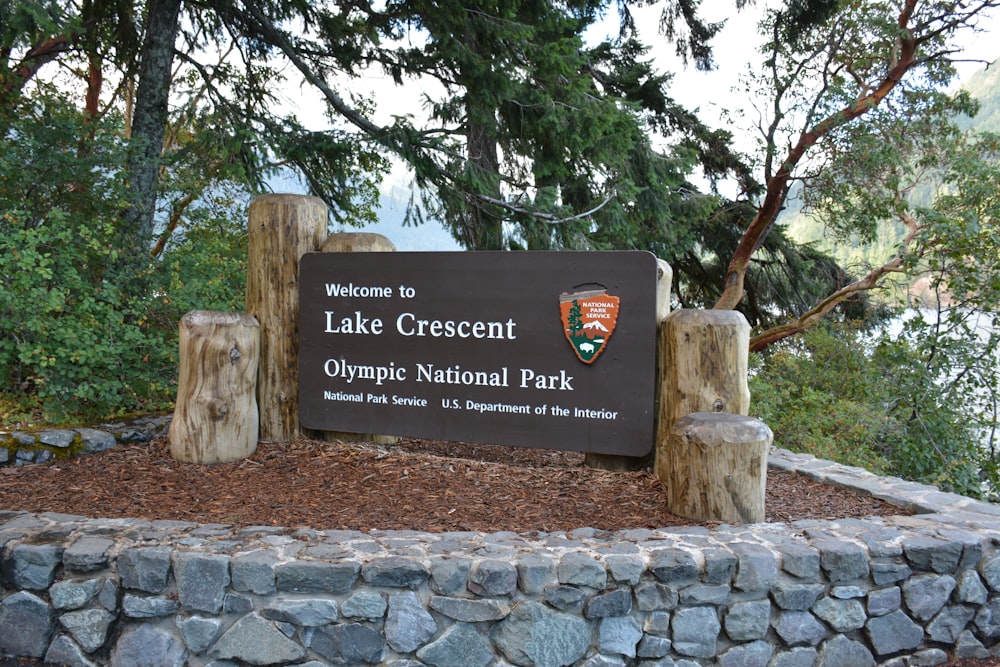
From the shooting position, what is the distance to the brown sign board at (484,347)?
4156 millimetres

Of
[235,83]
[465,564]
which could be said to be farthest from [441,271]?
[235,83]

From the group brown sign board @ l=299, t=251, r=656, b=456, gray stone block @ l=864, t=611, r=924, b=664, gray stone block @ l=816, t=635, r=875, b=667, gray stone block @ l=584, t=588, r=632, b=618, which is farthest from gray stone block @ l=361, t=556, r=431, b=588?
gray stone block @ l=864, t=611, r=924, b=664

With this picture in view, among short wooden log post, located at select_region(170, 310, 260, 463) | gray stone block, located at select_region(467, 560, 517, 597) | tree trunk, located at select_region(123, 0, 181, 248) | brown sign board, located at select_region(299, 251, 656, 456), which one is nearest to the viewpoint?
gray stone block, located at select_region(467, 560, 517, 597)

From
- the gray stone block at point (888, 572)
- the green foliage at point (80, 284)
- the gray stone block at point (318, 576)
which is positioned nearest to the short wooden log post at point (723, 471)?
the gray stone block at point (888, 572)

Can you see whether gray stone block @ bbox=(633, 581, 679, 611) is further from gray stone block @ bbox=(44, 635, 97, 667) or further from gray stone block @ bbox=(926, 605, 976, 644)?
gray stone block @ bbox=(44, 635, 97, 667)

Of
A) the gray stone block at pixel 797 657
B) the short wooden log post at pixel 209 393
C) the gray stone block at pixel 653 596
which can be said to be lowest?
the gray stone block at pixel 797 657

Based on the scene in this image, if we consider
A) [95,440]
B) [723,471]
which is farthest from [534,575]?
[95,440]

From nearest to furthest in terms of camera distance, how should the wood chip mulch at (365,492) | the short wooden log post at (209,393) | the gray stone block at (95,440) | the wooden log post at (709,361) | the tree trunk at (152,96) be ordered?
1. the wood chip mulch at (365,492)
2. the wooden log post at (709,361)
3. the short wooden log post at (209,393)
4. the gray stone block at (95,440)
5. the tree trunk at (152,96)

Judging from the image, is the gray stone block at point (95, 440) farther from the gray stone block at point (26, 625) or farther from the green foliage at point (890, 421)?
the green foliage at point (890, 421)

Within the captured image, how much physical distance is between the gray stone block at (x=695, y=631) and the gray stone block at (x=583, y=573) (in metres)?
0.39

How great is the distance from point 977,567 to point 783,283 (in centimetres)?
1074

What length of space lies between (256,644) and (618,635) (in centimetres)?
154

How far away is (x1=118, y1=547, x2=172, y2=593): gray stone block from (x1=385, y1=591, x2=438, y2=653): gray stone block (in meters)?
1.02

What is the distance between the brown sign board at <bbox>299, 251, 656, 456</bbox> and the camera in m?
4.16
